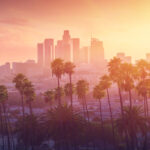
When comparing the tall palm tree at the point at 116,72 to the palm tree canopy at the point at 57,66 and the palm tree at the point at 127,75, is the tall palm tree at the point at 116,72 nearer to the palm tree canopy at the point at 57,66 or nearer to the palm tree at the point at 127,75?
the palm tree at the point at 127,75

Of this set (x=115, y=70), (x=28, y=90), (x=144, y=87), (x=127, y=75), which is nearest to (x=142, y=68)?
→ (x=144, y=87)

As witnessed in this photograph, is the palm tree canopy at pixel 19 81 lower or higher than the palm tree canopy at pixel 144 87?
higher

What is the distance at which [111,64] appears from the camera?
2222 inches

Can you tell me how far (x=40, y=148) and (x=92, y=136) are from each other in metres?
17.0

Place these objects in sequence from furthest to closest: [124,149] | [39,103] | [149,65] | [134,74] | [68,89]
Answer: [39,103], [68,89], [124,149], [149,65], [134,74]

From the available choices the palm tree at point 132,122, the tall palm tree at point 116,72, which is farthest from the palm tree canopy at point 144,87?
the palm tree at point 132,122

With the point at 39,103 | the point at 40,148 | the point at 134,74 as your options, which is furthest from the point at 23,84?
the point at 39,103

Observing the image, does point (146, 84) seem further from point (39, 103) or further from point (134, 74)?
point (39, 103)

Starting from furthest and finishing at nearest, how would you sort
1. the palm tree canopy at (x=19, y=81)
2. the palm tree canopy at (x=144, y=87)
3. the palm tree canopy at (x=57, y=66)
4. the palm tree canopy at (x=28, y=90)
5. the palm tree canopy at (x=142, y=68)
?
the palm tree canopy at (x=28, y=90)
the palm tree canopy at (x=19, y=81)
the palm tree canopy at (x=57, y=66)
the palm tree canopy at (x=142, y=68)
the palm tree canopy at (x=144, y=87)

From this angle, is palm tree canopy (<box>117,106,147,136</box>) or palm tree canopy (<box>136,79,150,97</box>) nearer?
palm tree canopy (<box>117,106,147,136</box>)

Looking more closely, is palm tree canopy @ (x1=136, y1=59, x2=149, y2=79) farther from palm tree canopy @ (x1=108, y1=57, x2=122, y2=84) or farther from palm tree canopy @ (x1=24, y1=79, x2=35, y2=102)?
palm tree canopy @ (x1=24, y1=79, x2=35, y2=102)

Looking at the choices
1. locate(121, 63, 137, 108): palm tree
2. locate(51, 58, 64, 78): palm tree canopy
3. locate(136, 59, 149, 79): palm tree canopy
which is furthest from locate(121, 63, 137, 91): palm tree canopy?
locate(51, 58, 64, 78): palm tree canopy

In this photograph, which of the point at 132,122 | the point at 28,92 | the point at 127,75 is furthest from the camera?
the point at 28,92

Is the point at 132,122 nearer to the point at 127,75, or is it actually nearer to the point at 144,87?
the point at 127,75
